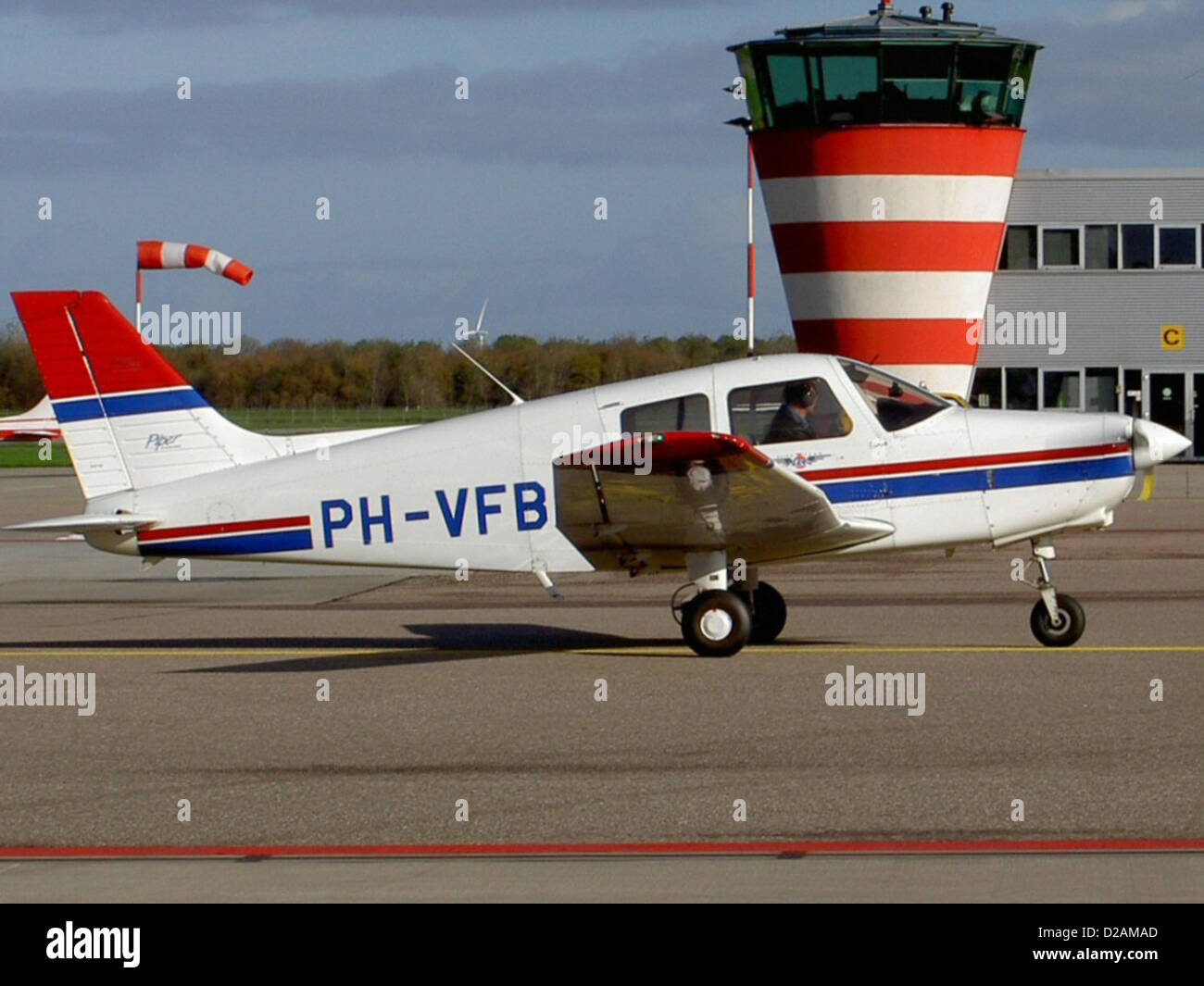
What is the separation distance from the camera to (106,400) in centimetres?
1310

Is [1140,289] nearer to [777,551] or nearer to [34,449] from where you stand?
[777,551]

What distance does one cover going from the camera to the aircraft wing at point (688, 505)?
11695 millimetres

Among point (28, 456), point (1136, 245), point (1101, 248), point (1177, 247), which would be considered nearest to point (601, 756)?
point (1101, 248)

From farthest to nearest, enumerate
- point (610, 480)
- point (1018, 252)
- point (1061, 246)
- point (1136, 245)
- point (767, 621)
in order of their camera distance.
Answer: point (1136, 245), point (1061, 246), point (1018, 252), point (767, 621), point (610, 480)

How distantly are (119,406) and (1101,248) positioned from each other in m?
29.3

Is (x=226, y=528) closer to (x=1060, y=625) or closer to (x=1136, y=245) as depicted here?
(x=1060, y=625)

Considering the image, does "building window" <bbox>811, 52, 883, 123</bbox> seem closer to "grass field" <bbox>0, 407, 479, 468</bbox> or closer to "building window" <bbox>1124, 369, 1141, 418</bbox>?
"building window" <bbox>1124, 369, 1141, 418</bbox>

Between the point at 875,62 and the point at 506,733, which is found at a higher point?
the point at 875,62

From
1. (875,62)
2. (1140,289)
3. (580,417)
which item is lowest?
(580,417)

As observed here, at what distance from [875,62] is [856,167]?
195 centimetres

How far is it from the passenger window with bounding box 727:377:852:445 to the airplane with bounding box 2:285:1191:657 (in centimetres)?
1

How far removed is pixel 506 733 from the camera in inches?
388

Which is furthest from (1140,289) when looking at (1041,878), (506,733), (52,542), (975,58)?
(1041,878)

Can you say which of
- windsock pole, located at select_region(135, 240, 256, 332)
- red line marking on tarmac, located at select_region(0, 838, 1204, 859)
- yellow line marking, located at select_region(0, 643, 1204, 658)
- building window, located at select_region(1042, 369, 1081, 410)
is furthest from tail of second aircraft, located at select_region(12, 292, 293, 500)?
building window, located at select_region(1042, 369, 1081, 410)
